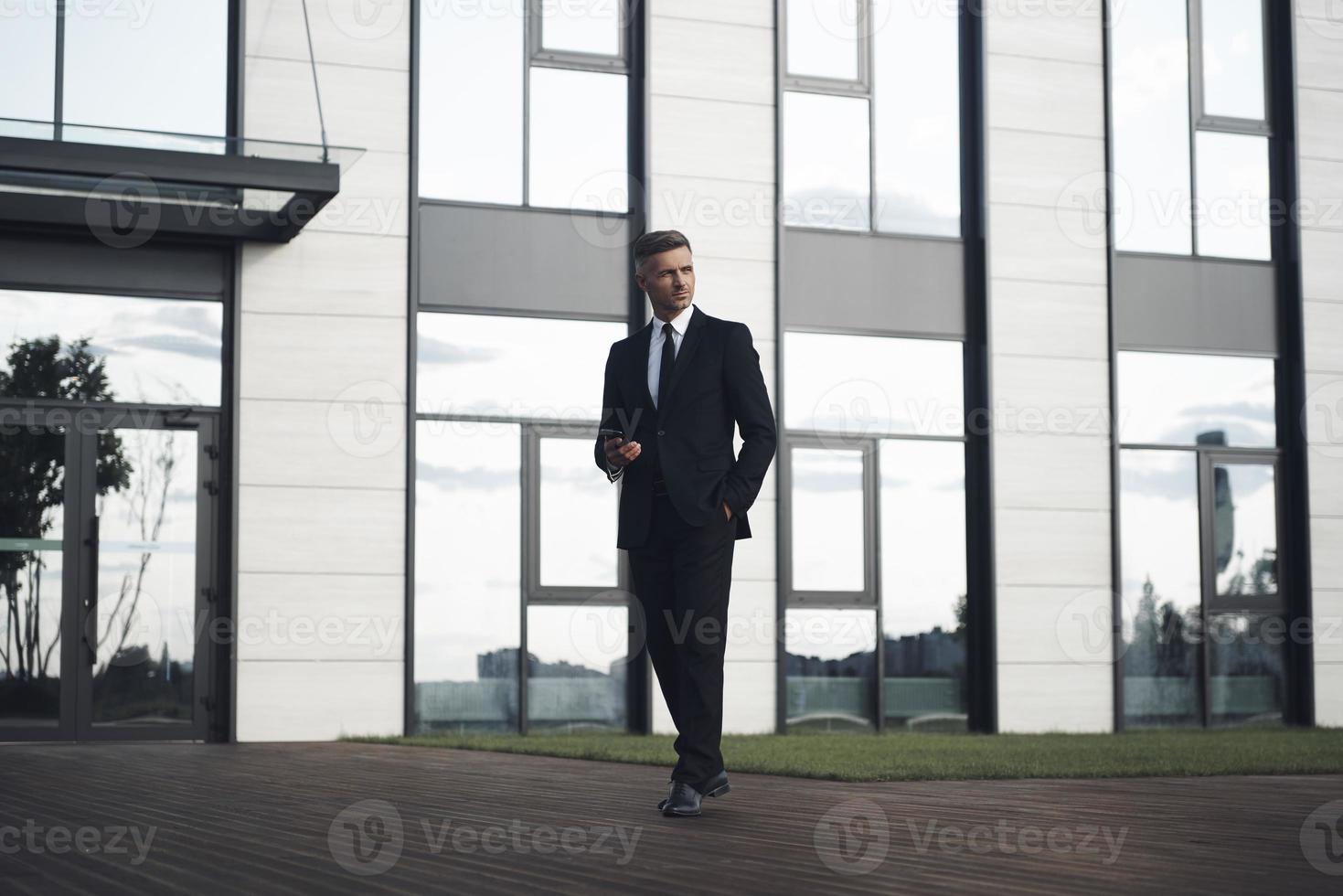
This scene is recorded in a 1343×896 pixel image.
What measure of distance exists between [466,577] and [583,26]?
4026mm

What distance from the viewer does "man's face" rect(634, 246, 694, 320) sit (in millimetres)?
4539

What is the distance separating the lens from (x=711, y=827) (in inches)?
156

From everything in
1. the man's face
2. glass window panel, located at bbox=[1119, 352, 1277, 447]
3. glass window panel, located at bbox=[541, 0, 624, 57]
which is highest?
glass window panel, located at bbox=[541, 0, 624, 57]

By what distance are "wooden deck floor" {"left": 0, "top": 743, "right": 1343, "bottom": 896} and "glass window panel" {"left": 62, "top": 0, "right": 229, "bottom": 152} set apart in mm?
5247

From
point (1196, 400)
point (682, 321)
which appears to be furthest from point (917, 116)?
point (682, 321)

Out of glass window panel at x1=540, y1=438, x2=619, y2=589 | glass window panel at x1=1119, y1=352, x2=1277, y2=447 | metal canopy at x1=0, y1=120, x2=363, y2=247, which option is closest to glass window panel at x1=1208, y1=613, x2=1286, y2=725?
glass window panel at x1=1119, y1=352, x2=1277, y2=447

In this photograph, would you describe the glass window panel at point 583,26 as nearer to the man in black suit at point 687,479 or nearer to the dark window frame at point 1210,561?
the dark window frame at point 1210,561

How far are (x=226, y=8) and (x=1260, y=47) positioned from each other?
8.05 metres

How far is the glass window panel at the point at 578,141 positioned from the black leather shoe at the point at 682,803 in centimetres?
684

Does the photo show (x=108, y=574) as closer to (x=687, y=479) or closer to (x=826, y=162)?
(x=826, y=162)

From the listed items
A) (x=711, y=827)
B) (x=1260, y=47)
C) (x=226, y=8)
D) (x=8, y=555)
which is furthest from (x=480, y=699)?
(x=1260, y=47)

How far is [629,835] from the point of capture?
3.83m

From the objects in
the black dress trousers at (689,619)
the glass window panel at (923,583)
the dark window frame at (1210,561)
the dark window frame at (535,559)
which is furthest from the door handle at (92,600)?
the dark window frame at (1210,561)

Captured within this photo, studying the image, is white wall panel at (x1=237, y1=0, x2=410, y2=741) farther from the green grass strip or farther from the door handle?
the door handle
